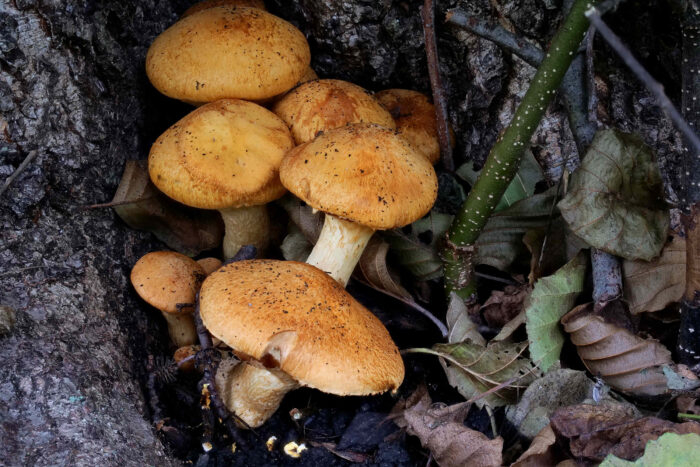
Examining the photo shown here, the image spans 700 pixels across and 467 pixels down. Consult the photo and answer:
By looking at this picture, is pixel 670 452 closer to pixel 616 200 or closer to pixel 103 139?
pixel 616 200

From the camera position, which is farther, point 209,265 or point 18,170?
point 209,265

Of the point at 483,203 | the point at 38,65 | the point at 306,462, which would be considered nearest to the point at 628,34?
the point at 483,203

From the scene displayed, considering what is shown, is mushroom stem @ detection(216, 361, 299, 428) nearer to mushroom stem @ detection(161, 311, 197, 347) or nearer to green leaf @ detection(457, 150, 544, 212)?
mushroom stem @ detection(161, 311, 197, 347)

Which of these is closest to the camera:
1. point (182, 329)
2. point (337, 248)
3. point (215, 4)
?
point (337, 248)

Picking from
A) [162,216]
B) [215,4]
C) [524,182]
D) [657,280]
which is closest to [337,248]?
[162,216]

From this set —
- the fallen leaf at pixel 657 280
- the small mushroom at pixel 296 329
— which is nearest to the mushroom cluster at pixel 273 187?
the small mushroom at pixel 296 329

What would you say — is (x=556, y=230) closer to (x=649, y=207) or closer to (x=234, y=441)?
(x=649, y=207)

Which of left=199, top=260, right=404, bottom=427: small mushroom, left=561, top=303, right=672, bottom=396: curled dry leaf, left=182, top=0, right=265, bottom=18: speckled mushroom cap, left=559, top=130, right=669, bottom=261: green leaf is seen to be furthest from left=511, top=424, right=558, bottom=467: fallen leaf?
left=182, top=0, right=265, bottom=18: speckled mushroom cap
